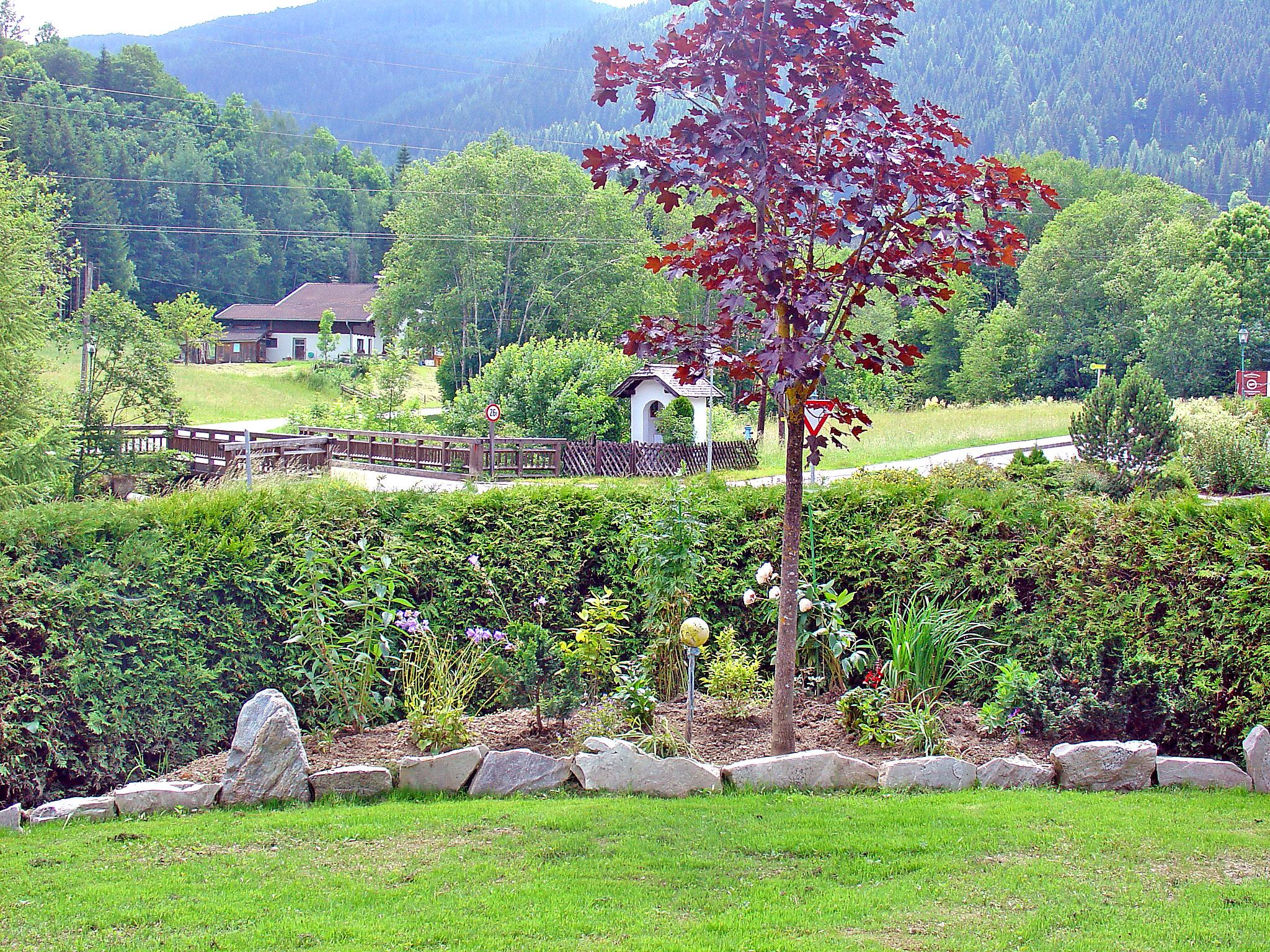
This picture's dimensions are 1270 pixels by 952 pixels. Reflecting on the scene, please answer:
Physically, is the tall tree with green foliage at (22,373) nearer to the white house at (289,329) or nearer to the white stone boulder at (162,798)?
the white stone boulder at (162,798)

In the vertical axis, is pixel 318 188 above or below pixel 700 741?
above

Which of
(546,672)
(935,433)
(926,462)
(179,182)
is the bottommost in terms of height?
(546,672)

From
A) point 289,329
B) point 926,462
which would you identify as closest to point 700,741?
point 926,462

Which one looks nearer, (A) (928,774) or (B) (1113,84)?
(A) (928,774)

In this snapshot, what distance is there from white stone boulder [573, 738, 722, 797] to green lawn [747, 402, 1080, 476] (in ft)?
69.2

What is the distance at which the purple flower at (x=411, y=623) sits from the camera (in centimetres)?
559

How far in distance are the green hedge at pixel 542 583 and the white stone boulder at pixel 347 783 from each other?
3.24 feet

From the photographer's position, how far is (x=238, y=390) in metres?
52.3

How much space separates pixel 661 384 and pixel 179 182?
2922 inches

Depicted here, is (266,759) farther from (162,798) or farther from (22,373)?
(22,373)

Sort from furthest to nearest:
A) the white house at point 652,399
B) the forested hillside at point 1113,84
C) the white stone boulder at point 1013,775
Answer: the forested hillside at point 1113,84 → the white house at point 652,399 → the white stone boulder at point 1013,775

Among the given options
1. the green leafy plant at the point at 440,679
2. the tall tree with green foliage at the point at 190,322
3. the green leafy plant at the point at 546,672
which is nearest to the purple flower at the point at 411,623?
the green leafy plant at the point at 440,679

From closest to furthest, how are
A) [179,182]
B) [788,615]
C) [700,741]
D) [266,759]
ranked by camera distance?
[266,759]
[788,615]
[700,741]
[179,182]

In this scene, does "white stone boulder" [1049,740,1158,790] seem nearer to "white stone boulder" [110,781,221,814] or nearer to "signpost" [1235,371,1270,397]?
"white stone boulder" [110,781,221,814]
